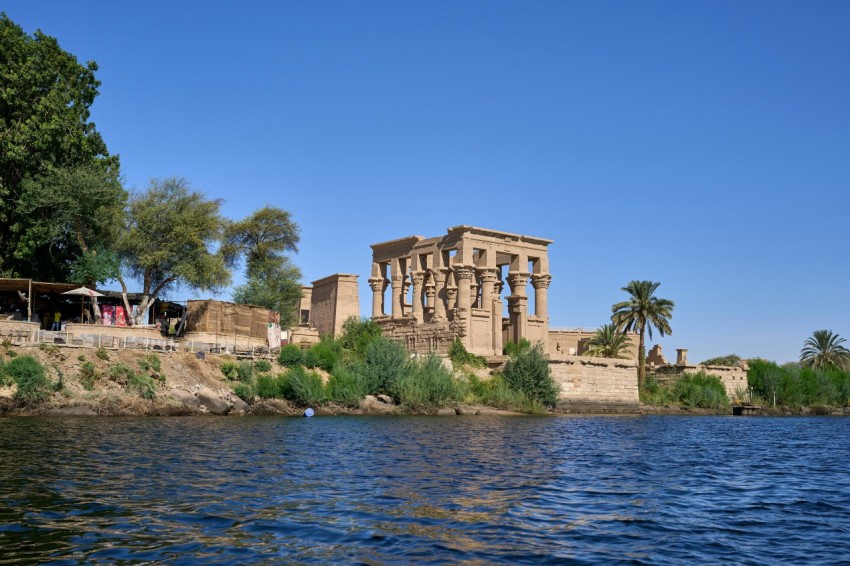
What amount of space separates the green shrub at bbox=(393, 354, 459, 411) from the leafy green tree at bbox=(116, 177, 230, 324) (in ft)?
38.9

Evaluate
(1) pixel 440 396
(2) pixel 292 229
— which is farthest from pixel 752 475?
(2) pixel 292 229

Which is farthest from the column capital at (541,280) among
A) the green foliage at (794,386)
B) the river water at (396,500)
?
the river water at (396,500)

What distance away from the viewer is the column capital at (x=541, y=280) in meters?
57.1

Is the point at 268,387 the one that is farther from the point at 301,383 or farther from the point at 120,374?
the point at 120,374

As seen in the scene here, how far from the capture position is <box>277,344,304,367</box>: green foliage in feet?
137

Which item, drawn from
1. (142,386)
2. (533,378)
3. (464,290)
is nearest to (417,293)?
(464,290)

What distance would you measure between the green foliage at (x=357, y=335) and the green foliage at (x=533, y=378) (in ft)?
27.9

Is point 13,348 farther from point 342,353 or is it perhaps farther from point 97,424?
point 342,353

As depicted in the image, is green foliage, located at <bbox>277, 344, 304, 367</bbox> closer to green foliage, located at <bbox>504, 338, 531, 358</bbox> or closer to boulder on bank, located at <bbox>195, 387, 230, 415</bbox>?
boulder on bank, located at <bbox>195, 387, 230, 415</bbox>

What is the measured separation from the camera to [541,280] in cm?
5719

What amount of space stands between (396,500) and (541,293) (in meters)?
44.7

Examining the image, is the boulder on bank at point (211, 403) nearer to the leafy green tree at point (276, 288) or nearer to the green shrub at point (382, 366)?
the green shrub at point (382, 366)

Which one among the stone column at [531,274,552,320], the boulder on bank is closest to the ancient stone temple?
the stone column at [531,274,552,320]

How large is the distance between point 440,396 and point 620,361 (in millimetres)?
16051
